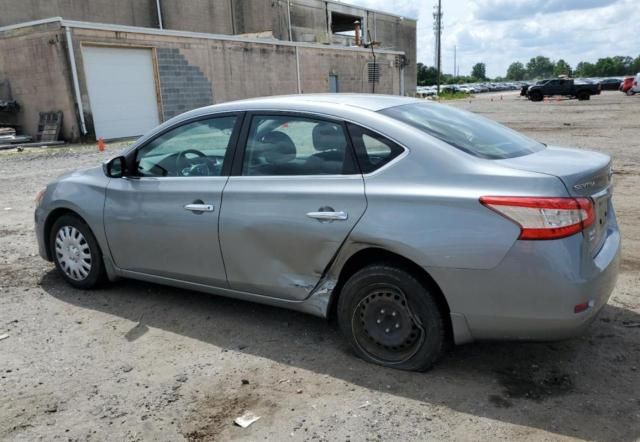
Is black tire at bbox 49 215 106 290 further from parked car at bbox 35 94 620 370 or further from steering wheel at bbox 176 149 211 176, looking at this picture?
steering wheel at bbox 176 149 211 176

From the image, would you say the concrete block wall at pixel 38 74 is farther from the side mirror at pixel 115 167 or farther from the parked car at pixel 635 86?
the parked car at pixel 635 86

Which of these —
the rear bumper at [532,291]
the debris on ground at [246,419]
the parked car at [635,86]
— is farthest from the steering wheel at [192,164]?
the parked car at [635,86]

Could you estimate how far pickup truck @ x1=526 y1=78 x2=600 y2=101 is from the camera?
140ft

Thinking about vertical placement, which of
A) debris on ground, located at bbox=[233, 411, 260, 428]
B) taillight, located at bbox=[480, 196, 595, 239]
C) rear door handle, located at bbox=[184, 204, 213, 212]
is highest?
taillight, located at bbox=[480, 196, 595, 239]

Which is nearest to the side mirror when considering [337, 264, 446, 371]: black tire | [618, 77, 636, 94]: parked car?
[337, 264, 446, 371]: black tire

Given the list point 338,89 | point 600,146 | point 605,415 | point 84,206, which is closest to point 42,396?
point 84,206

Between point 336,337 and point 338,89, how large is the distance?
30363mm

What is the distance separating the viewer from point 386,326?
3336mm

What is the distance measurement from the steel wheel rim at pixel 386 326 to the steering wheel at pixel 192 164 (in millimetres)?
1548

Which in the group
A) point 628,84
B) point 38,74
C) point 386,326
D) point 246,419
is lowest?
point 246,419

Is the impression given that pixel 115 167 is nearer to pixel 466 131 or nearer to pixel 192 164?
pixel 192 164

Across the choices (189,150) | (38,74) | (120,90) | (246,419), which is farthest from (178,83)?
(246,419)

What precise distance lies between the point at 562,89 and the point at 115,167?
4603cm

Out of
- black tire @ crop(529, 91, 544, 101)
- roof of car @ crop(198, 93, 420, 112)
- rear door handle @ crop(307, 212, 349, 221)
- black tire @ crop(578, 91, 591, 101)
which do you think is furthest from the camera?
black tire @ crop(529, 91, 544, 101)
